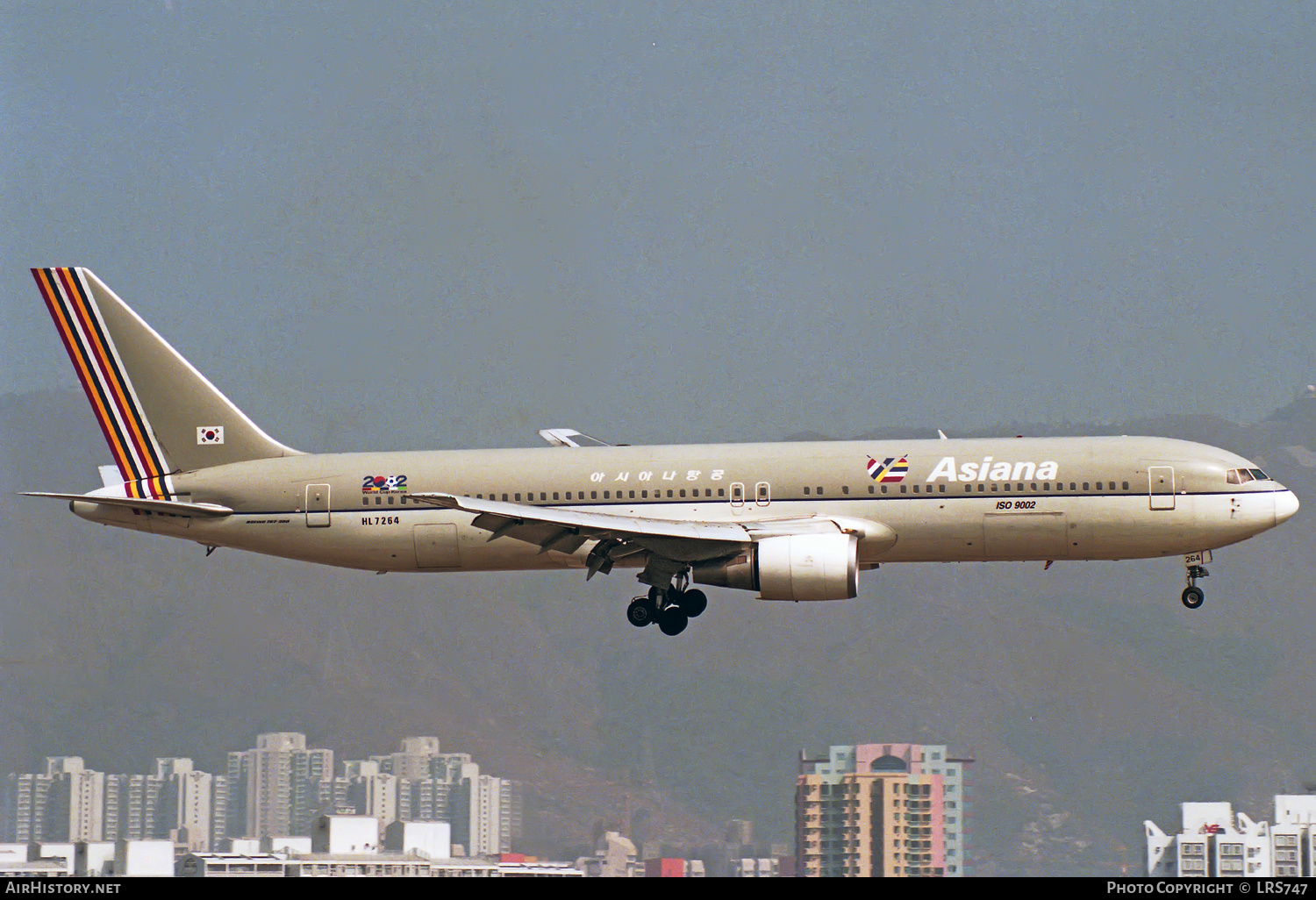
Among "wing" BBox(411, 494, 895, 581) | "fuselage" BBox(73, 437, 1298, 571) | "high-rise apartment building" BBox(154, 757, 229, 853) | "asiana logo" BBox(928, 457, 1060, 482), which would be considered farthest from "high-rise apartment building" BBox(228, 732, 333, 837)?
"asiana logo" BBox(928, 457, 1060, 482)

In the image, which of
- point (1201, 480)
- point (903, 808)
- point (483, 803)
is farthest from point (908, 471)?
point (483, 803)

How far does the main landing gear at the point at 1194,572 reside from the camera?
5216cm

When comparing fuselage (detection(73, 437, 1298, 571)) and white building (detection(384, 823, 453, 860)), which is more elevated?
fuselage (detection(73, 437, 1298, 571))

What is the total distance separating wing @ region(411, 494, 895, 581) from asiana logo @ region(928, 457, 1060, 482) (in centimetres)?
260

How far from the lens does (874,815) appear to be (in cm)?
14525

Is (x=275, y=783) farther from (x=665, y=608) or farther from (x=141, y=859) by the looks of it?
(x=665, y=608)

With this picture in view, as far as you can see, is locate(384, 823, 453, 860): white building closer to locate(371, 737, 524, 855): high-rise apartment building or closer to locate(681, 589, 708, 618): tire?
locate(371, 737, 524, 855): high-rise apartment building

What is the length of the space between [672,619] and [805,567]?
732 centimetres

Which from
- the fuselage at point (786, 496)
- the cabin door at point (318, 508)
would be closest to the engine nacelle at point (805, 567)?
the fuselage at point (786, 496)

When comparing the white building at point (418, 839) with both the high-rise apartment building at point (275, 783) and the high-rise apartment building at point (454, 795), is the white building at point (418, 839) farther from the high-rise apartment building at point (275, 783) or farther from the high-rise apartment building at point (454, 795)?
the high-rise apartment building at point (275, 783)

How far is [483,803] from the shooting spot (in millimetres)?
182625

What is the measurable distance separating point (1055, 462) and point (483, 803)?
141486 millimetres

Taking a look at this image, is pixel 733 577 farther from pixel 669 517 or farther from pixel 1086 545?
pixel 1086 545

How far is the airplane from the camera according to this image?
49.5 metres
